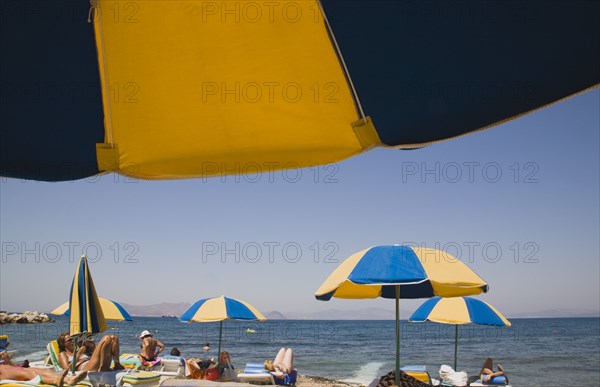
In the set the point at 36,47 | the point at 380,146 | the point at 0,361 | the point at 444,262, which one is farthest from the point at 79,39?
the point at 0,361

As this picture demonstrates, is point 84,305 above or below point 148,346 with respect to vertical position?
above

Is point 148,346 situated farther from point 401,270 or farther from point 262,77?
point 262,77

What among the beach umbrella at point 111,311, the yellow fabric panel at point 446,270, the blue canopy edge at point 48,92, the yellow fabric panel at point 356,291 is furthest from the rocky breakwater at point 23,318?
the blue canopy edge at point 48,92

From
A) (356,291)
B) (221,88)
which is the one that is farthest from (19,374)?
(221,88)

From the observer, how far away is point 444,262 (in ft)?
17.5

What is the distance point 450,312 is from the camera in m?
8.91

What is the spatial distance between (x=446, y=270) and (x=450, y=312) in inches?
161

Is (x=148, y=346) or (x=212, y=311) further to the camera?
(x=212, y=311)

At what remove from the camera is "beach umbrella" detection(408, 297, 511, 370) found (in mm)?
8594

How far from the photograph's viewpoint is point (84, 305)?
27.3 ft

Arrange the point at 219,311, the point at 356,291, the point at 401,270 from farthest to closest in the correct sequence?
the point at 219,311 < the point at 356,291 < the point at 401,270

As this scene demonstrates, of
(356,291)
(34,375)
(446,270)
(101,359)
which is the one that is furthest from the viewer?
(356,291)

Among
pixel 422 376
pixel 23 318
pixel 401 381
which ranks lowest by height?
pixel 23 318

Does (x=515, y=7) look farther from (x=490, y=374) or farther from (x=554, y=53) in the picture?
(x=490, y=374)
